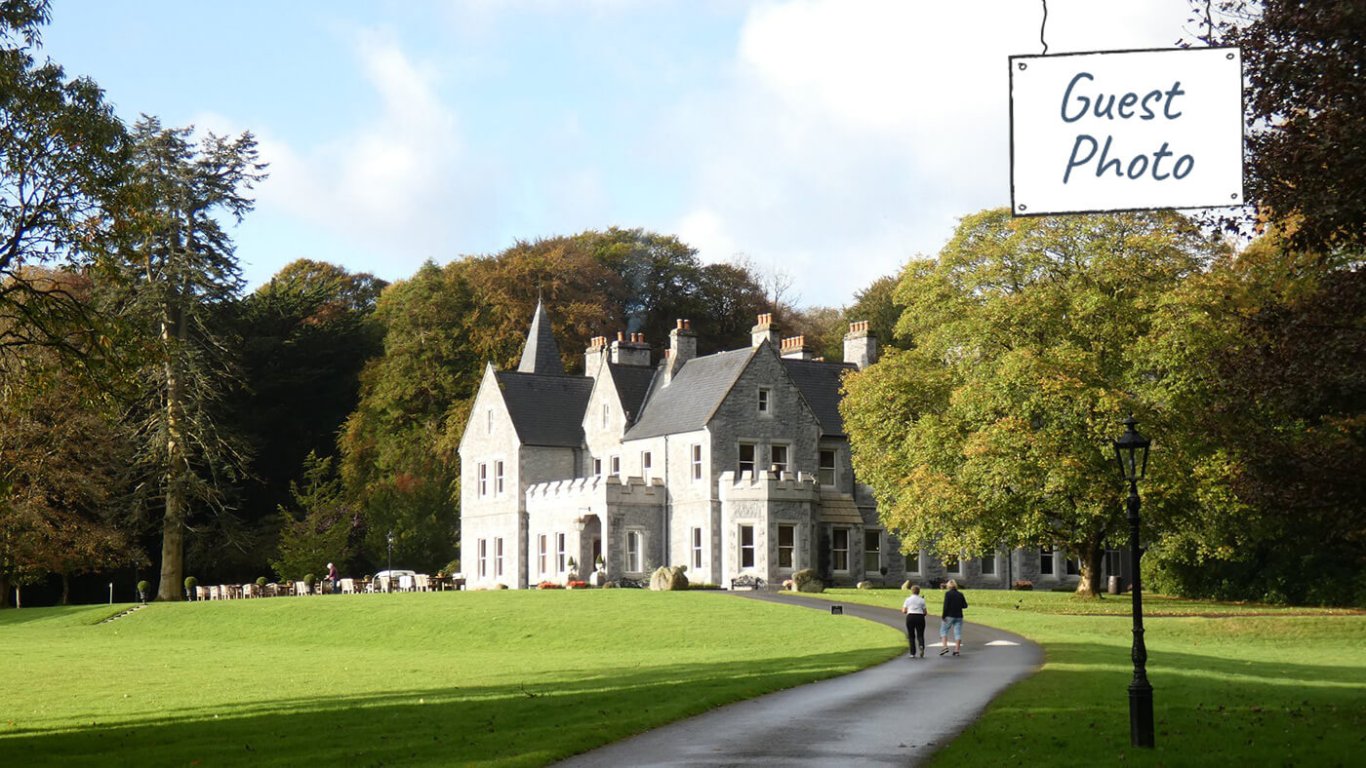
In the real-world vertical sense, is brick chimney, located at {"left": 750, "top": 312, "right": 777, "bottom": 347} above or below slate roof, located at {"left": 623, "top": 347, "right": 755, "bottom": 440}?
above

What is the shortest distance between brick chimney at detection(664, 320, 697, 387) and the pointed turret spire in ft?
20.6

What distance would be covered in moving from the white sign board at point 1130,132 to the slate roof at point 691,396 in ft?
165

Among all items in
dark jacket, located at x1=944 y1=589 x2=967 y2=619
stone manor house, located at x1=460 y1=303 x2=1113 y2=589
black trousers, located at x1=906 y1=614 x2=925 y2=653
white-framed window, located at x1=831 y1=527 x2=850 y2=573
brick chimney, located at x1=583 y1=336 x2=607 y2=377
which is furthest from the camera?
brick chimney, located at x1=583 y1=336 x2=607 y2=377

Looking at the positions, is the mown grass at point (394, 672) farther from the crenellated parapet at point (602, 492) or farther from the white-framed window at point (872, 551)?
the white-framed window at point (872, 551)

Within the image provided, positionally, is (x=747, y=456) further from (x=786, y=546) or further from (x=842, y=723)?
(x=842, y=723)

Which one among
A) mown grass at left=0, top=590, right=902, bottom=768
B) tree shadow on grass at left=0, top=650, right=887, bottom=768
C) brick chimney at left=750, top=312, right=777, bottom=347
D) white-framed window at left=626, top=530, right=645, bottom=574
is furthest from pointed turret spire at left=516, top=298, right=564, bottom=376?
tree shadow on grass at left=0, top=650, right=887, bottom=768

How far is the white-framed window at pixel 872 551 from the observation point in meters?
59.6

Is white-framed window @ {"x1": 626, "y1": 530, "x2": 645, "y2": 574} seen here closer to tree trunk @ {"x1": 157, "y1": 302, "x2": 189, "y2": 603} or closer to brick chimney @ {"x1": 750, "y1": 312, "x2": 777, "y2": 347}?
brick chimney @ {"x1": 750, "y1": 312, "x2": 777, "y2": 347}

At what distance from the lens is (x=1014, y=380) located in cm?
4597

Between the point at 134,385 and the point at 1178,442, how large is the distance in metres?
32.0

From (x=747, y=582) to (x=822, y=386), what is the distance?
11199mm

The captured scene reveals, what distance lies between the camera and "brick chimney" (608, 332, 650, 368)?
6644 cm

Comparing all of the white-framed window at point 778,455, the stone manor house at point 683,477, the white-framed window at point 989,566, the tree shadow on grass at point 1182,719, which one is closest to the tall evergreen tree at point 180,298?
the stone manor house at point 683,477

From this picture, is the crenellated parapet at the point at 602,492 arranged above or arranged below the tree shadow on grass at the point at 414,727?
above
